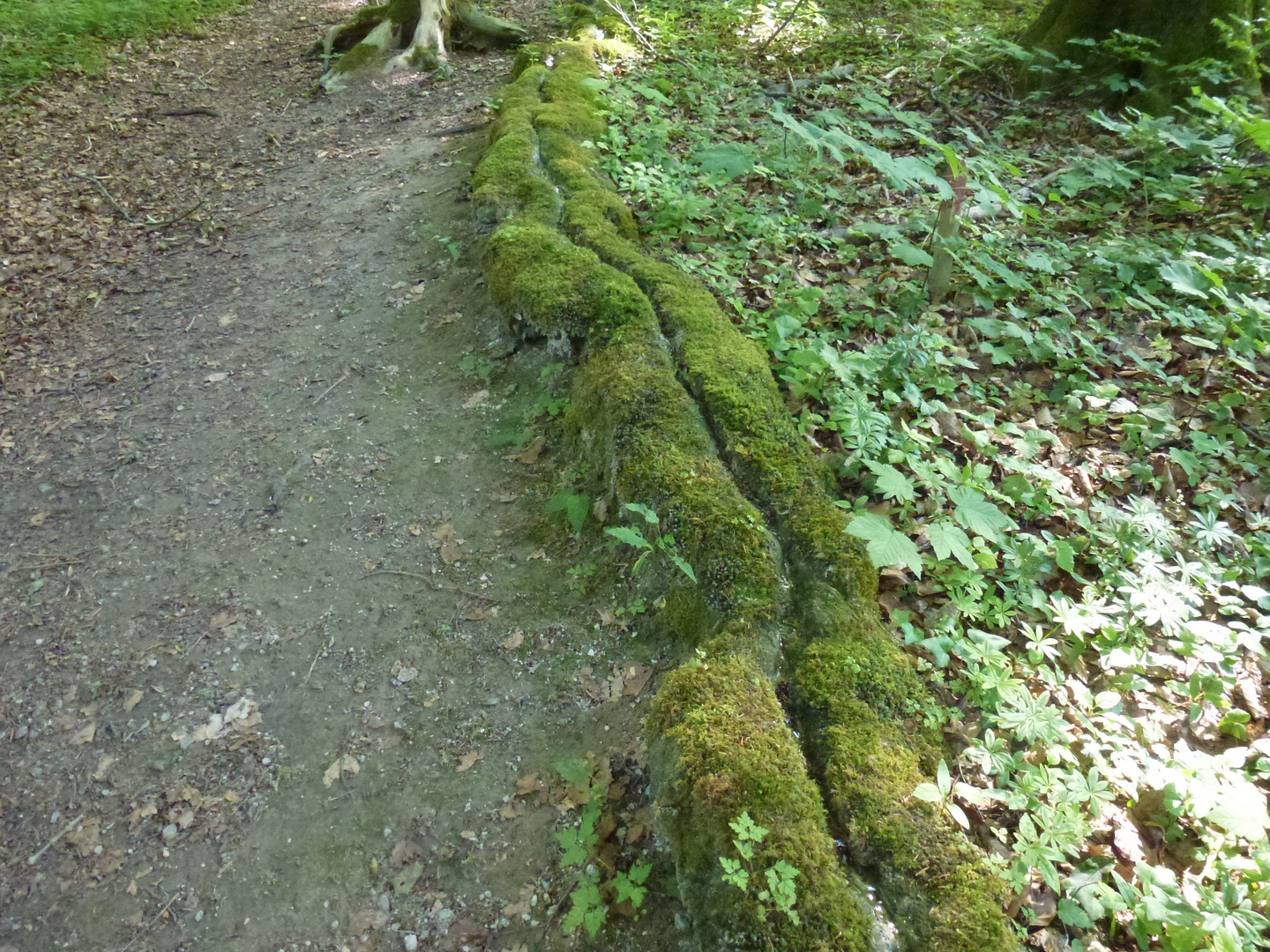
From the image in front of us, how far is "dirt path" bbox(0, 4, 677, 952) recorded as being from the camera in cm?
262

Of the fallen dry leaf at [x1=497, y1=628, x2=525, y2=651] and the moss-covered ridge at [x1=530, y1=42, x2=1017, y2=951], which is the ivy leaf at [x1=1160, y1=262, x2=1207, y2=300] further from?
the fallen dry leaf at [x1=497, y1=628, x2=525, y2=651]

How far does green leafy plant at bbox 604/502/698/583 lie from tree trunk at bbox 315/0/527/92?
7708 millimetres

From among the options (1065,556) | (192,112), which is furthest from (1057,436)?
(192,112)

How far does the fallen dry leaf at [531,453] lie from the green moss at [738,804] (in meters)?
1.77

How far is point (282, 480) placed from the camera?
4.13 m

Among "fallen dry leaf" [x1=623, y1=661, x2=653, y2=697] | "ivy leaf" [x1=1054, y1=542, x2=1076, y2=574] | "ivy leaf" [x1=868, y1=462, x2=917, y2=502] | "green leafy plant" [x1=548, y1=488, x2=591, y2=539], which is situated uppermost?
"ivy leaf" [x1=868, y1=462, x2=917, y2=502]

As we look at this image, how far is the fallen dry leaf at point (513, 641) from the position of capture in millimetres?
3244

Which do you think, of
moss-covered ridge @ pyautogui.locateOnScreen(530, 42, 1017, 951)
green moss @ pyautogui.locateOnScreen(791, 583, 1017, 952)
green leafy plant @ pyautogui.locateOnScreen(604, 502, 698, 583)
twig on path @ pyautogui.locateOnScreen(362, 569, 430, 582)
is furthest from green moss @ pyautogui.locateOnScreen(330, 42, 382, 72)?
green moss @ pyautogui.locateOnScreen(791, 583, 1017, 952)

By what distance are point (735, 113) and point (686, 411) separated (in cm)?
437

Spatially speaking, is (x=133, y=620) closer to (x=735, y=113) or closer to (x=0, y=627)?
(x=0, y=627)

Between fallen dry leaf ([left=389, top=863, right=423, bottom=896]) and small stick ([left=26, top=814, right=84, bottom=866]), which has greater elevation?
fallen dry leaf ([left=389, top=863, right=423, bottom=896])

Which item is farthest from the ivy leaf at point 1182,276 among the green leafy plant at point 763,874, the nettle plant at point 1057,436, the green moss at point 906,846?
the green leafy plant at point 763,874

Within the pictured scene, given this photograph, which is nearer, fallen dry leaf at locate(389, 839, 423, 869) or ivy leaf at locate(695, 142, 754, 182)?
fallen dry leaf at locate(389, 839, 423, 869)

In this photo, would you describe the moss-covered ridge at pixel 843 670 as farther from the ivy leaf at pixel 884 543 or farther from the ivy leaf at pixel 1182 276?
the ivy leaf at pixel 1182 276
